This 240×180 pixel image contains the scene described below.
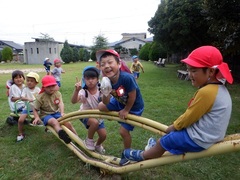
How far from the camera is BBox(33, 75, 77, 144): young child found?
347 cm

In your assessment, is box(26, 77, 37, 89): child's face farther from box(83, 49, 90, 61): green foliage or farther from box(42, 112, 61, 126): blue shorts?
box(83, 49, 90, 61): green foliage

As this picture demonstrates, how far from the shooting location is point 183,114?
181 centimetres

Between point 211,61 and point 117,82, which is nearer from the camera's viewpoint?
point 211,61

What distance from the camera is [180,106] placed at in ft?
19.7

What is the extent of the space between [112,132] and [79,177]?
1.55 metres

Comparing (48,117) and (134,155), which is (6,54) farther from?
(134,155)

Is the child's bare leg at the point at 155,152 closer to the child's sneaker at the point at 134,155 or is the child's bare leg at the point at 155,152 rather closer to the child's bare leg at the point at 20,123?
the child's sneaker at the point at 134,155

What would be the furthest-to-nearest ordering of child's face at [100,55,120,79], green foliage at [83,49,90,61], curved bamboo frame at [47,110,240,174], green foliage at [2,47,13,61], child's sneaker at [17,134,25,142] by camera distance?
green foliage at [83,49,90,61]
green foliage at [2,47,13,61]
child's sneaker at [17,134,25,142]
child's face at [100,55,120,79]
curved bamboo frame at [47,110,240,174]

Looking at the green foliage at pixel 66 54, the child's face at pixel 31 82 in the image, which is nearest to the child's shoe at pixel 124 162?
the child's face at pixel 31 82

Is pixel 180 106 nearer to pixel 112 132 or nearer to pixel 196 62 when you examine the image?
pixel 112 132

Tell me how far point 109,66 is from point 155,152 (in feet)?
3.22

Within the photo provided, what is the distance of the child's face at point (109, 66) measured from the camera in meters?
2.31

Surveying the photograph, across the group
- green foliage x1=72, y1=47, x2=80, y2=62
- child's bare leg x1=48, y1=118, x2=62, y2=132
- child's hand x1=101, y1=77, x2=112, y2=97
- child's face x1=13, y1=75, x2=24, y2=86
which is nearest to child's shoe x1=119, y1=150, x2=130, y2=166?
child's hand x1=101, y1=77, x2=112, y2=97

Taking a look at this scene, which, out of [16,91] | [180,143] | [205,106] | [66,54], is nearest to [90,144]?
[180,143]
